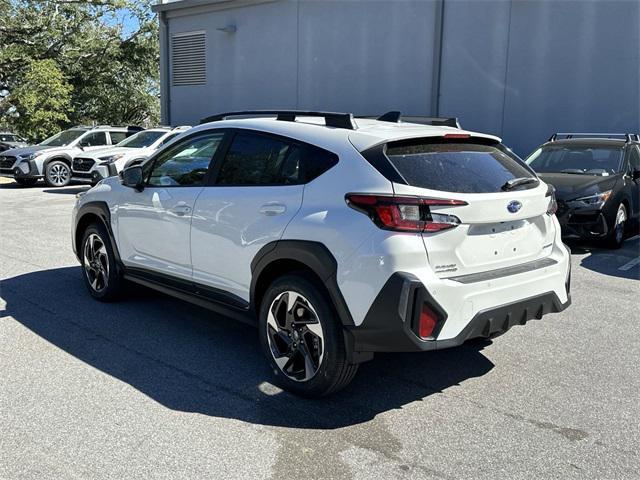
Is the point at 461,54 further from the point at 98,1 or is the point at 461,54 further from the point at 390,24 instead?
the point at 98,1

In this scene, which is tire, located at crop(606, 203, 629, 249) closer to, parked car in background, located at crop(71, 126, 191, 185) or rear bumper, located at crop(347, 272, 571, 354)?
rear bumper, located at crop(347, 272, 571, 354)

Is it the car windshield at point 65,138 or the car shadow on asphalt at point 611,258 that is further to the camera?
the car windshield at point 65,138

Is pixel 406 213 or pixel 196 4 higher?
pixel 196 4

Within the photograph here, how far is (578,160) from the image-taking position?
949cm

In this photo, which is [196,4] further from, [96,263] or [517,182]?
[517,182]

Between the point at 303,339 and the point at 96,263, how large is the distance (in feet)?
9.26

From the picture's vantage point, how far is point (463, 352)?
4664 mm

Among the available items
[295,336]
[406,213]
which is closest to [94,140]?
[295,336]

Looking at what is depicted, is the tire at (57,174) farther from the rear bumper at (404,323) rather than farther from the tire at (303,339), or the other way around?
the rear bumper at (404,323)

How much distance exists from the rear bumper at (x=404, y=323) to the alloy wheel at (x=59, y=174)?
1522cm

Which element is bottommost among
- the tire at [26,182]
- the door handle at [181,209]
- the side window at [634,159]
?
the tire at [26,182]

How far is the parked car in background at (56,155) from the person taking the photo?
16.6 meters

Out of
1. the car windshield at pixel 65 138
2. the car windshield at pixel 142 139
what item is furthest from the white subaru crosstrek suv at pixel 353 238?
the car windshield at pixel 65 138

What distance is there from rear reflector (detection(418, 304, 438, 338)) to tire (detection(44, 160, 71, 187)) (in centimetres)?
1549
